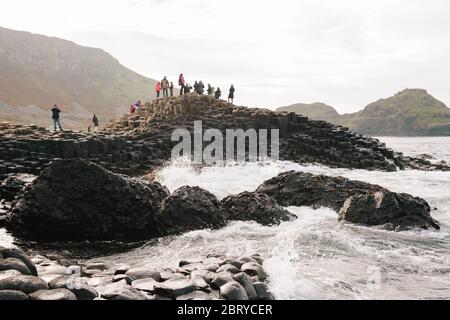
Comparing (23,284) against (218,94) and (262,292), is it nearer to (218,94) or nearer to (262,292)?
(262,292)

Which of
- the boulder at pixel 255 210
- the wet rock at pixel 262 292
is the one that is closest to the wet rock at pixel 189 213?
the boulder at pixel 255 210

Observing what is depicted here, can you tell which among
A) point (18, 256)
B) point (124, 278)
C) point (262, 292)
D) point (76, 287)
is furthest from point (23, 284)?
point (262, 292)

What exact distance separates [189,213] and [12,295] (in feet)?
37.1

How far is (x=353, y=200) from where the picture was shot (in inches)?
855

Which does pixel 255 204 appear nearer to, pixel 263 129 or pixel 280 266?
pixel 280 266

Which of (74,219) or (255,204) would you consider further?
(255,204)

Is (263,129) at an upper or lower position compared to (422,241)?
upper

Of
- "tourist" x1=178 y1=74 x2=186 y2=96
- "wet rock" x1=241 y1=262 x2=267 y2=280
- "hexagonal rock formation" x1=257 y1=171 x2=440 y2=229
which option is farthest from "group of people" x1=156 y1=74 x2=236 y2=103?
"wet rock" x1=241 y1=262 x2=267 y2=280

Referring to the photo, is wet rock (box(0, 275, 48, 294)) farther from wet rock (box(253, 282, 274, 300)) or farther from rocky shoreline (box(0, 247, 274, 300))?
wet rock (box(253, 282, 274, 300))

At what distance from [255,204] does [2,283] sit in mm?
14070

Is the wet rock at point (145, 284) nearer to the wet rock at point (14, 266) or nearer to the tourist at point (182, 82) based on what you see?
the wet rock at point (14, 266)

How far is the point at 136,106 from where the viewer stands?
62062mm

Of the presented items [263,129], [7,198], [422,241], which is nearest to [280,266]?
[422,241]

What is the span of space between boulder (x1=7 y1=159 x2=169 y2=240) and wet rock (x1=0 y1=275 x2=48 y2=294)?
29.5ft
